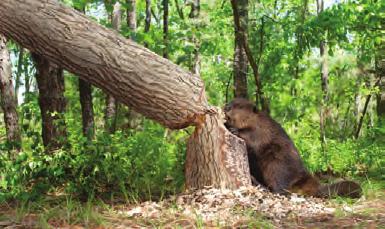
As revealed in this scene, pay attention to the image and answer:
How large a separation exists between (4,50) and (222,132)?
11.6ft

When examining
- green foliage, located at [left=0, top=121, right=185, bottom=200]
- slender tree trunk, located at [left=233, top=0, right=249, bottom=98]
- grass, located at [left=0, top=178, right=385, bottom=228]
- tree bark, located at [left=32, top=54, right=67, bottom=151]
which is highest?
slender tree trunk, located at [left=233, top=0, right=249, bottom=98]

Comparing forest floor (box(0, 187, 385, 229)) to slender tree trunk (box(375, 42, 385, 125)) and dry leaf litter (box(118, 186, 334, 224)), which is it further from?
slender tree trunk (box(375, 42, 385, 125))

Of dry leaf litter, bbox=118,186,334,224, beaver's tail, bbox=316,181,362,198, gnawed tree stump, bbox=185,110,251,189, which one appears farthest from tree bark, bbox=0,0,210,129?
beaver's tail, bbox=316,181,362,198

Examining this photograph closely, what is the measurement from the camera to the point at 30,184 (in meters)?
4.93

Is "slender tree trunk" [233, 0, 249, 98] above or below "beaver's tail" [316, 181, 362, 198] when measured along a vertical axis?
above

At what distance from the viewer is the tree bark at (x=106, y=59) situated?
4.16 metres

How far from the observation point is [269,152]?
5059 millimetres

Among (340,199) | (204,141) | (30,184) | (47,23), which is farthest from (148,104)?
(340,199)

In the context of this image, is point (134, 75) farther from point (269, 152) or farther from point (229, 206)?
point (269, 152)

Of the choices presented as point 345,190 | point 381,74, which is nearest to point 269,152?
point 345,190

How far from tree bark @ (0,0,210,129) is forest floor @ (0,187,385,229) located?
2.70ft

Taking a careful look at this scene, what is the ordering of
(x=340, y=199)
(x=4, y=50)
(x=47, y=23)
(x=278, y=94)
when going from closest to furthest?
(x=47, y=23)
(x=340, y=199)
(x=4, y=50)
(x=278, y=94)

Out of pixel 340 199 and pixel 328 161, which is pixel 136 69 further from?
pixel 328 161

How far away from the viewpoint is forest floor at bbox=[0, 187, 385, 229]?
11.8ft
